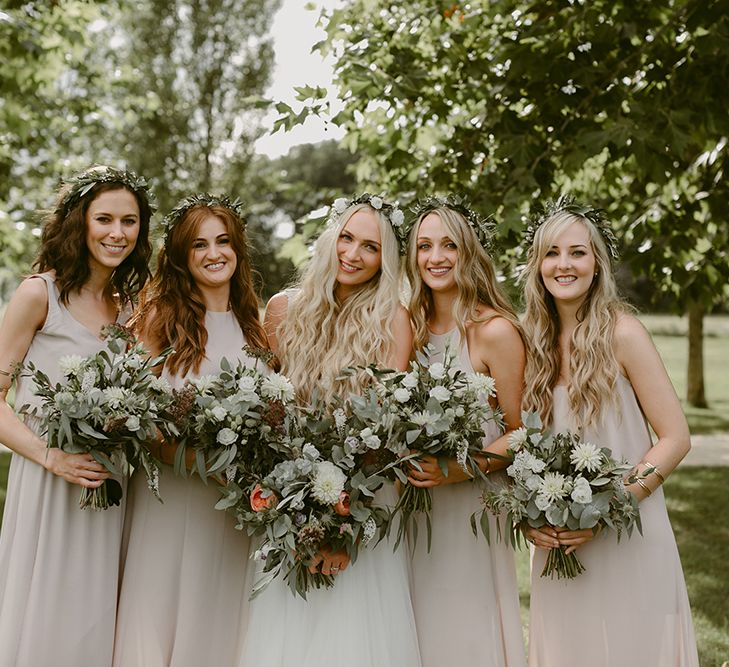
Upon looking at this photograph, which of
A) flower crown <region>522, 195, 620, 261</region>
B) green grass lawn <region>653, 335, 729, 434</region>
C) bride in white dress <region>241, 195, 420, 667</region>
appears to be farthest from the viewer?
green grass lawn <region>653, 335, 729, 434</region>

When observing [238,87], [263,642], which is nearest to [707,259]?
[263,642]

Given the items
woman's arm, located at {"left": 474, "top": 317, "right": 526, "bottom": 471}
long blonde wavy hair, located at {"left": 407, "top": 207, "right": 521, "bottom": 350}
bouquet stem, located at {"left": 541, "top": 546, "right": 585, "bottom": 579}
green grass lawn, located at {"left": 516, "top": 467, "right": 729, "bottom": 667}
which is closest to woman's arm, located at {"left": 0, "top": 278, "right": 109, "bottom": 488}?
long blonde wavy hair, located at {"left": 407, "top": 207, "right": 521, "bottom": 350}

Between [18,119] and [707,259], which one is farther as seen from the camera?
[18,119]

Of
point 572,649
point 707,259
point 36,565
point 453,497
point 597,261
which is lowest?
point 572,649

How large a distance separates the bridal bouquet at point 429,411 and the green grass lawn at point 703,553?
1078mm

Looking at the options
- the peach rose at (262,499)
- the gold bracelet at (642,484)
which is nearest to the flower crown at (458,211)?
the gold bracelet at (642,484)

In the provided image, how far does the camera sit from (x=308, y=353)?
4.04 metres

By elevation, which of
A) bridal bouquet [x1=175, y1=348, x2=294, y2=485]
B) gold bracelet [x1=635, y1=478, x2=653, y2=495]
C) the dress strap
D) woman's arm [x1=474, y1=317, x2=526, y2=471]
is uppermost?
the dress strap

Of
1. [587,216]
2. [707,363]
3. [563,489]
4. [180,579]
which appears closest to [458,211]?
[587,216]

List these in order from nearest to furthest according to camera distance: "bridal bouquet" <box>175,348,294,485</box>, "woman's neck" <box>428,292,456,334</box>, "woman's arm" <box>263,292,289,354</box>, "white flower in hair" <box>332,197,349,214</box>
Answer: "bridal bouquet" <box>175,348,294,485</box>
"woman's neck" <box>428,292,456,334</box>
"white flower in hair" <box>332,197,349,214</box>
"woman's arm" <box>263,292,289,354</box>

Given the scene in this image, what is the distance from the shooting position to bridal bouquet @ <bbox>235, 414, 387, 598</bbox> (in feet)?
10.5

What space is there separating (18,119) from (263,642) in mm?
6325

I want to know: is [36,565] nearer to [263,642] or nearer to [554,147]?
[263,642]

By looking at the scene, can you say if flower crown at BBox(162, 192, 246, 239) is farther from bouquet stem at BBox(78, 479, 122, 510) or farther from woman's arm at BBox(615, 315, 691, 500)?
woman's arm at BBox(615, 315, 691, 500)
